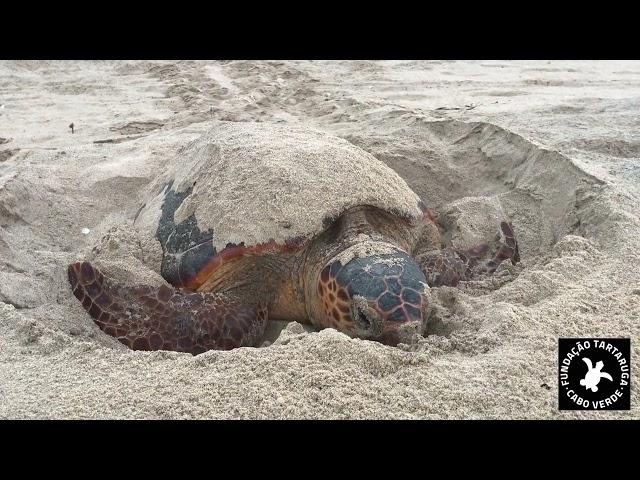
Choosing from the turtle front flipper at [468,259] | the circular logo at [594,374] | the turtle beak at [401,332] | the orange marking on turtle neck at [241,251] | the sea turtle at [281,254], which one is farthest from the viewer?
the turtle front flipper at [468,259]

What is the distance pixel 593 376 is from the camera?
5.56 feet

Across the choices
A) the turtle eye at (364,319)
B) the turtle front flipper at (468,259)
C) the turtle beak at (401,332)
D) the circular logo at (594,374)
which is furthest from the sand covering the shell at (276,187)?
the circular logo at (594,374)

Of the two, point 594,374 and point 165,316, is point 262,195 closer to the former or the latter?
point 165,316

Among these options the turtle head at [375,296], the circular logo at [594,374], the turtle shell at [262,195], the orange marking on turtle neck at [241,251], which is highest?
the turtle shell at [262,195]

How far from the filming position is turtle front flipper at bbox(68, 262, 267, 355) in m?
2.46

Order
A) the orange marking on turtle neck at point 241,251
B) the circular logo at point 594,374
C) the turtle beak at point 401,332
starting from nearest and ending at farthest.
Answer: the circular logo at point 594,374 → the turtle beak at point 401,332 → the orange marking on turtle neck at point 241,251

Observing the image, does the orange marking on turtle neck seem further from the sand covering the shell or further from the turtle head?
the turtle head

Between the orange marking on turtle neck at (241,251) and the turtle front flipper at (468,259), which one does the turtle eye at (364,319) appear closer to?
the orange marking on turtle neck at (241,251)

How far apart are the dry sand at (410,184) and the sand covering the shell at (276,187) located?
45 cm

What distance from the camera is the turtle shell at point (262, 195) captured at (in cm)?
264

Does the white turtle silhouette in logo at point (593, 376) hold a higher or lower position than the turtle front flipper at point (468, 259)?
lower

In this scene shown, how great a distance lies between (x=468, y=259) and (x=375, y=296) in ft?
2.88

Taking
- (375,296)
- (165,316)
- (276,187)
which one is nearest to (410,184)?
(276,187)

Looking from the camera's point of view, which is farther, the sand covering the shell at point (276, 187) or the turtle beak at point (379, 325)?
the sand covering the shell at point (276, 187)
